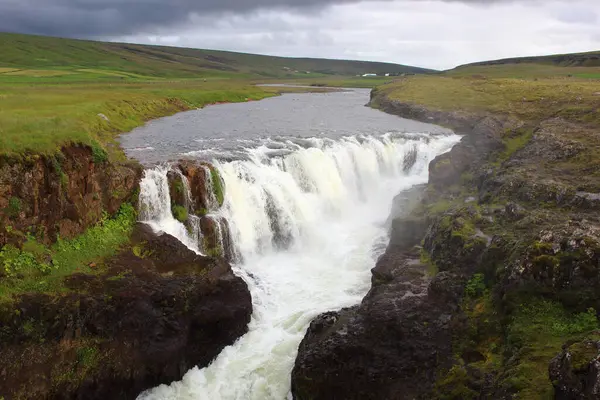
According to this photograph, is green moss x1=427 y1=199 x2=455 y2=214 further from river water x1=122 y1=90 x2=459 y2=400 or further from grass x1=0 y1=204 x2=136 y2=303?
grass x1=0 y1=204 x2=136 y2=303

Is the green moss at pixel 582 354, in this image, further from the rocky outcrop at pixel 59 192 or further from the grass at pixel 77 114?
the grass at pixel 77 114

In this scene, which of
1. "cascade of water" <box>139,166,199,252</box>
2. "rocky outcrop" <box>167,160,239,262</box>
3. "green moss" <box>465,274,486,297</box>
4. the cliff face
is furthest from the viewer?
"rocky outcrop" <box>167,160,239,262</box>

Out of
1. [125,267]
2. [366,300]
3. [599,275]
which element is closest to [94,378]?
[125,267]

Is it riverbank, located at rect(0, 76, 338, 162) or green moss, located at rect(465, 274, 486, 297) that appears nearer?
green moss, located at rect(465, 274, 486, 297)

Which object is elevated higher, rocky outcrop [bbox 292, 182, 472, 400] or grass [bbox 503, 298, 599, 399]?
grass [bbox 503, 298, 599, 399]

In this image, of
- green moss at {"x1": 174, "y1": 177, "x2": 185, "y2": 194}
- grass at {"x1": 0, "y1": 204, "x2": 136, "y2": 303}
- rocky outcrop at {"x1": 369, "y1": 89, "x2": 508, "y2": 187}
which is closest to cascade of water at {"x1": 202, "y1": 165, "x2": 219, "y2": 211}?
green moss at {"x1": 174, "y1": 177, "x2": 185, "y2": 194}

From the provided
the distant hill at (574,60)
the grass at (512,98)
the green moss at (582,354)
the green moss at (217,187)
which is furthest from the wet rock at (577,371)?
the distant hill at (574,60)
